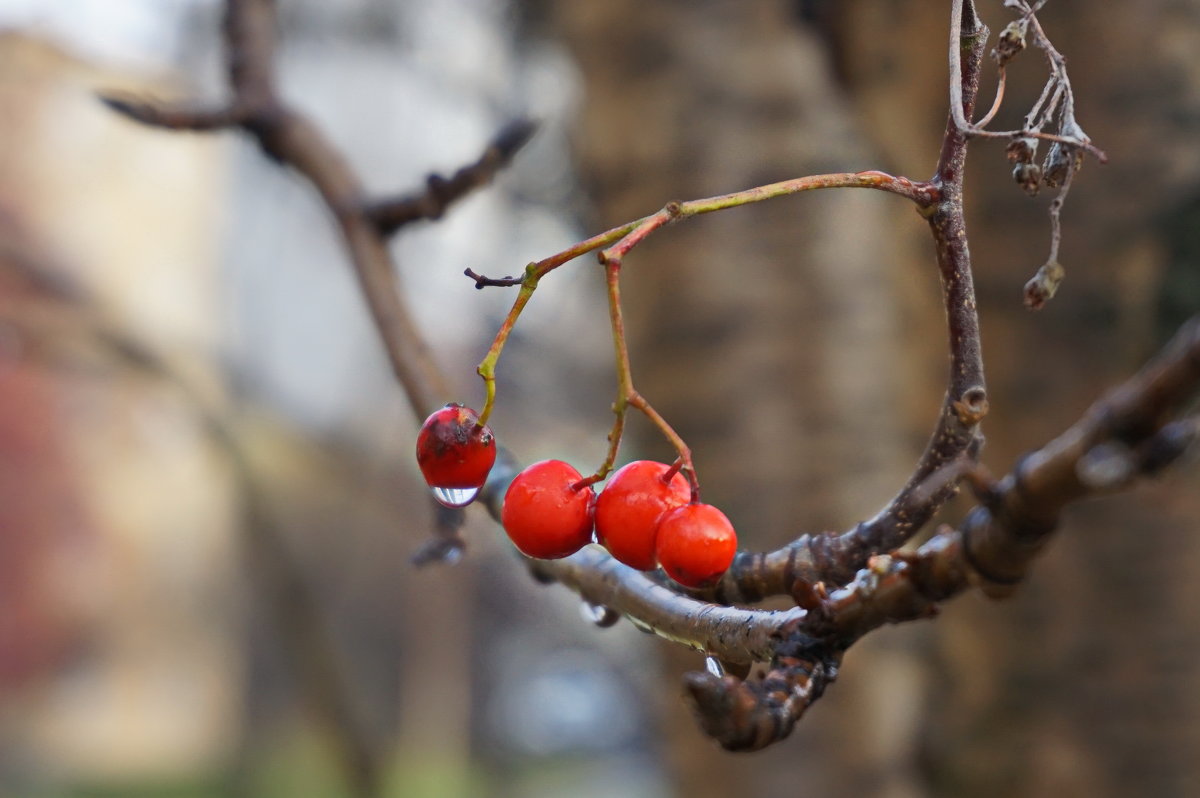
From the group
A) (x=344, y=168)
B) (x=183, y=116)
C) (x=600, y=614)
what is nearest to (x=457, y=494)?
(x=600, y=614)

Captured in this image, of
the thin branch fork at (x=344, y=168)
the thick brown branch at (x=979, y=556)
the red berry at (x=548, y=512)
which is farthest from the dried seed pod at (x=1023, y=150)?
the thin branch fork at (x=344, y=168)

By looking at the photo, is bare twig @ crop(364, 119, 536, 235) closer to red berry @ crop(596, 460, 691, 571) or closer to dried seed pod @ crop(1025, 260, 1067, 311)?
red berry @ crop(596, 460, 691, 571)

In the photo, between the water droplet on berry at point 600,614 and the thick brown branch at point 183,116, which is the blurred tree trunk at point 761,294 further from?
the water droplet on berry at point 600,614

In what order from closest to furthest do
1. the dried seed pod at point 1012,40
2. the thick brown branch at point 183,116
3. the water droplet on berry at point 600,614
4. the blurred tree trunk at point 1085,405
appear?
the dried seed pod at point 1012,40, the water droplet on berry at point 600,614, the thick brown branch at point 183,116, the blurred tree trunk at point 1085,405

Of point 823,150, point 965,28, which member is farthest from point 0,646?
point 965,28

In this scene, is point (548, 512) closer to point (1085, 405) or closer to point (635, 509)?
point (635, 509)

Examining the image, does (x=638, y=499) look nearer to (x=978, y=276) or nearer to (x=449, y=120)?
(x=978, y=276)
